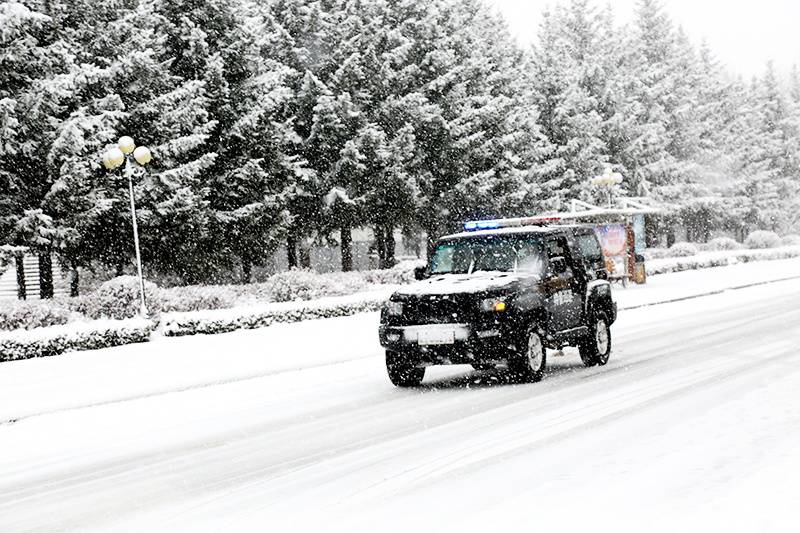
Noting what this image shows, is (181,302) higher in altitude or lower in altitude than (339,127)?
lower

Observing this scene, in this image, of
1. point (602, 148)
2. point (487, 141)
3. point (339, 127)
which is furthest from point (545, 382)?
point (602, 148)

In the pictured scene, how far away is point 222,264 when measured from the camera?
34.1 m

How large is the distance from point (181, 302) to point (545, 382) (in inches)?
571

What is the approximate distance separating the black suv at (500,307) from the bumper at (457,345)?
12 millimetres

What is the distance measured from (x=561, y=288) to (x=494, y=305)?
5.68 feet

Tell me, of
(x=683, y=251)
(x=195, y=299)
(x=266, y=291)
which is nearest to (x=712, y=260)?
(x=683, y=251)

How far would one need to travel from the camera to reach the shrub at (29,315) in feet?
70.0

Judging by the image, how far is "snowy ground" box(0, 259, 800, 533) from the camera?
6.39 meters

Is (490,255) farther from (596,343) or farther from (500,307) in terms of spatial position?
(596,343)

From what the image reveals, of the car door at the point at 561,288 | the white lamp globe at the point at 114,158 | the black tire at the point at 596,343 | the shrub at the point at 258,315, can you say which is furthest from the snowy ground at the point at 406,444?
the white lamp globe at the point at 114,158

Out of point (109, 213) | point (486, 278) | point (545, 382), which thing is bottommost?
point (545, 382)

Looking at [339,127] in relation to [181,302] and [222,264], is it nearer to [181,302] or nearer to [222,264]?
[222,264]

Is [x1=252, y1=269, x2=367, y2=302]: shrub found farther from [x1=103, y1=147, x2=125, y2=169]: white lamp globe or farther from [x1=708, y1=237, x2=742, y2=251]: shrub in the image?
[x1=708, y1=237, x2=742, y2=251]: shrub

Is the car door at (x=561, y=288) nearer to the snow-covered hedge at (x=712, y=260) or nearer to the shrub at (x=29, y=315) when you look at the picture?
the shrub at (x=29, y=315)
